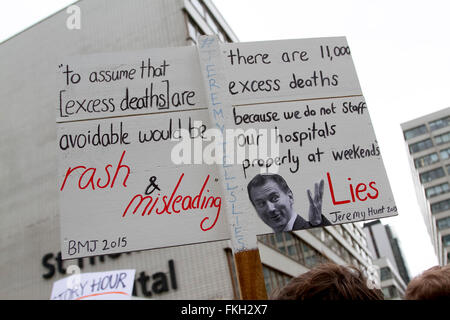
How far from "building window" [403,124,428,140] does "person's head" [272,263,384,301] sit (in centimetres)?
8124

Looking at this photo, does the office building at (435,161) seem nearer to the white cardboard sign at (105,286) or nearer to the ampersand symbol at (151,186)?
the white cardboard sign at (105,286)

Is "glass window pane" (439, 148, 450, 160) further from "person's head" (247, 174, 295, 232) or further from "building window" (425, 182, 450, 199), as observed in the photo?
"person's head" (247, 174, 295, 232)

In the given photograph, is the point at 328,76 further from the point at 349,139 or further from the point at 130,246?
the point at 130,246

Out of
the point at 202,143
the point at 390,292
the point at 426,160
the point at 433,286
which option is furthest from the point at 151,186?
the point at 390,292

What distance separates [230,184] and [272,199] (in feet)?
0.78

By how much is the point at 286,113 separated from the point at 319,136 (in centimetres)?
23

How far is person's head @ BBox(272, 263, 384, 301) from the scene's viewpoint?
1316 millimetres

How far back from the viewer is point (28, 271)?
63.8 ft

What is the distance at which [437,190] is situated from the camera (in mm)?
72250

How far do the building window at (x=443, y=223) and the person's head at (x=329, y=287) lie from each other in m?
77.8

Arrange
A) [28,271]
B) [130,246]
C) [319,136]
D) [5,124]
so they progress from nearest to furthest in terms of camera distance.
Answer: [130,246], [319,136], [28,271], [5,124]

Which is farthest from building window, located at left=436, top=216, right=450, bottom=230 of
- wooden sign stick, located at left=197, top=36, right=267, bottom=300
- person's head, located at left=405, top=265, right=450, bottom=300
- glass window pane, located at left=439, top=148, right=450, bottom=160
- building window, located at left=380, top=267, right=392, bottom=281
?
person's head, located at left=405, top=265, right=450, bottom=300

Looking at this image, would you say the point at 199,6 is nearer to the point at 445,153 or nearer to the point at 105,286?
the point at 105,286
